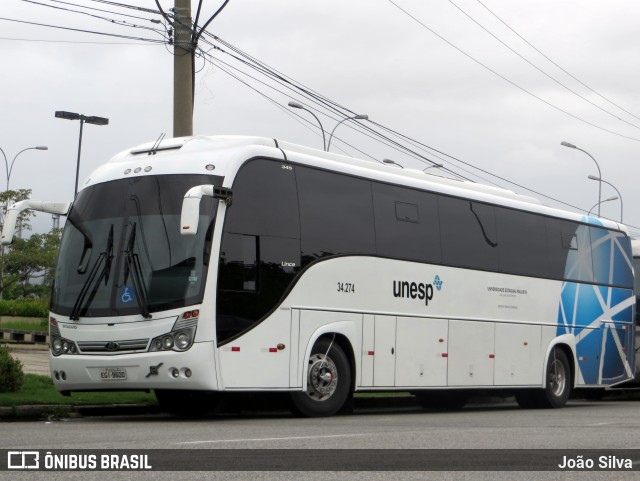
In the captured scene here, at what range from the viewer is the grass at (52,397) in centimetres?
1602

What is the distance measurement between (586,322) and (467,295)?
454 centimetres

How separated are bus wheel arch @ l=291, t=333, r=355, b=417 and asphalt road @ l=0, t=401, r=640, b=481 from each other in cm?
42

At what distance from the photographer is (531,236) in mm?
21859

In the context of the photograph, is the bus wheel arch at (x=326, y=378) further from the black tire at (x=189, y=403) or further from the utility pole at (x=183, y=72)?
the utility pole at (x=183, y=72)

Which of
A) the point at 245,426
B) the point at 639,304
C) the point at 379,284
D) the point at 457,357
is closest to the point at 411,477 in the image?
the point at 245,426

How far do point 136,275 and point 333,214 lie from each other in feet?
10.6

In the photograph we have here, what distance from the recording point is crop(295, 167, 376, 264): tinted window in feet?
54.0

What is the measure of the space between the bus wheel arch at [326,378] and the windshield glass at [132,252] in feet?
7.80

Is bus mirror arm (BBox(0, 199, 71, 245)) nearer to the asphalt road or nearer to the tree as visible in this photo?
the asphalt road

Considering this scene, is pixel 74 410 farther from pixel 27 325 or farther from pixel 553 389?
pixel 27 325

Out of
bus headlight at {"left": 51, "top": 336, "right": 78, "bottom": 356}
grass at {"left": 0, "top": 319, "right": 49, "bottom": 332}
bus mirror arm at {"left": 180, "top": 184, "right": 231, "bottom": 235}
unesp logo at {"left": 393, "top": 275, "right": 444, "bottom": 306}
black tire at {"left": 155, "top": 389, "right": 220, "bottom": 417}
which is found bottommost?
black tire at {"left": 155, "top": 389, "right": 220, "bottom": 417}

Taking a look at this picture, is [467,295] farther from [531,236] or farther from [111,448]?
[111,448]

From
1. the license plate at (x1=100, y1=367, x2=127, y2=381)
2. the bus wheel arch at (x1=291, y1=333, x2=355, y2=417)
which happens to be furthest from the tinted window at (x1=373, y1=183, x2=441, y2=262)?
the license plate at (x1=100, y1=367, x2=127, y2=381)

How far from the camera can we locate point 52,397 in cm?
1705
